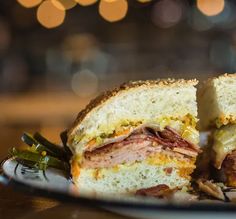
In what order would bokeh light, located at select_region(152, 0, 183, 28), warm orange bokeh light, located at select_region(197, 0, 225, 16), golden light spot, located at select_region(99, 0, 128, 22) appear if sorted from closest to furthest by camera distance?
warm orange bokeh light, located at select_region(197, 0, 225, 16), golden light spot, located at select_region(99, 0, 128, 22), bokeh light, located at select_region(152, 0, 183, 28)

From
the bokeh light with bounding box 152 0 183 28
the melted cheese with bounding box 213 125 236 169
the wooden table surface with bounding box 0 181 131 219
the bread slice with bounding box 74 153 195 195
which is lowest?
the wooden table surface with bounding box 0 181 131 219

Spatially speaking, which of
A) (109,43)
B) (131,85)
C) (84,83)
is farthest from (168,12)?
(131,85)

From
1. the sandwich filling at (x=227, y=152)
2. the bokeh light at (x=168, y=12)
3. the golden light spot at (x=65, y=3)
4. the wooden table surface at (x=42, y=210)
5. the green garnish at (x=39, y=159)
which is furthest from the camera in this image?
the bokeh light at (x=168, y=12)

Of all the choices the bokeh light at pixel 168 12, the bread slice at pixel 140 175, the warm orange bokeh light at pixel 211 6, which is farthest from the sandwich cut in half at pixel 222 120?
the bokeh light at pixel 168 12

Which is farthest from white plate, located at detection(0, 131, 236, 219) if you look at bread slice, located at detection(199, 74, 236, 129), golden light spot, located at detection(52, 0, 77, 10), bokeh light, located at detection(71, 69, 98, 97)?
golden light spot, located at detection(52, 0, 77, 10)

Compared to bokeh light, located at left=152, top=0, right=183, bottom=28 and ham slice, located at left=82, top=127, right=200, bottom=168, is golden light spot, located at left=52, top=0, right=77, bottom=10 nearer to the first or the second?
bokeh light, located at left=152, top=0, right=183, bottom=28

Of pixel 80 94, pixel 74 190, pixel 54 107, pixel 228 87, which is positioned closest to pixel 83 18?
pixel 80 94

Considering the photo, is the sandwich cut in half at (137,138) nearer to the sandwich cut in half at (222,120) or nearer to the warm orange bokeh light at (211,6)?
the sandwich cut in half at (222,120)

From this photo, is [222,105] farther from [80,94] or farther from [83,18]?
[83,18]
